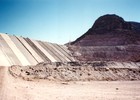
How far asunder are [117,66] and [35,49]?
45.6ft

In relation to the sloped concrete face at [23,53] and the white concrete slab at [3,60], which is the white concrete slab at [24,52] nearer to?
the sloped concrete face at [23,53]

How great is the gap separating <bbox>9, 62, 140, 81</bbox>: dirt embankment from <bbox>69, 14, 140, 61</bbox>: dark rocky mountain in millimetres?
14452

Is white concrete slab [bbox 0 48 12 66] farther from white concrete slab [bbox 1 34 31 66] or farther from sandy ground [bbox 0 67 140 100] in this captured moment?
white concrete slab [bbox 1 34 31 66]

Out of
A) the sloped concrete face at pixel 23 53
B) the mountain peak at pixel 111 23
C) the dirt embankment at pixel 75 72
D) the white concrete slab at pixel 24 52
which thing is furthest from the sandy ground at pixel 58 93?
the mountain peak at pixel 111 23

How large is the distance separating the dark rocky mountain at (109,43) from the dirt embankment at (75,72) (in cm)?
1445

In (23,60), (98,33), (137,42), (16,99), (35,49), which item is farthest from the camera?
(98,33)

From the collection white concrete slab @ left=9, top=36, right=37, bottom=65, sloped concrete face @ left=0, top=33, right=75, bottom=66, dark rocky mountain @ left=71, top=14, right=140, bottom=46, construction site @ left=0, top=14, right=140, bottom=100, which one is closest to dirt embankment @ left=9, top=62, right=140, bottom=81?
construction site @ left=0, top=14, right=140, bottom=100

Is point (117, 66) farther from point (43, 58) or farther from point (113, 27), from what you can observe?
point (113, 27)

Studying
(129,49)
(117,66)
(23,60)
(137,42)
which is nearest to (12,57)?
(23,60)

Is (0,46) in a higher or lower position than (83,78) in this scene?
higher

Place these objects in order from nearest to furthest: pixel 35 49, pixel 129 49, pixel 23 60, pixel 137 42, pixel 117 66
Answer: pixel 23 60
pixel 117 66
pixel 35 49
pixel 129 49
pixel 137 42

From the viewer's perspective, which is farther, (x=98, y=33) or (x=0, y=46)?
(x=98, y=33)

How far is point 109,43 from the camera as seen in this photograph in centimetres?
5797

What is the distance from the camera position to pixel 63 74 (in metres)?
27.8
